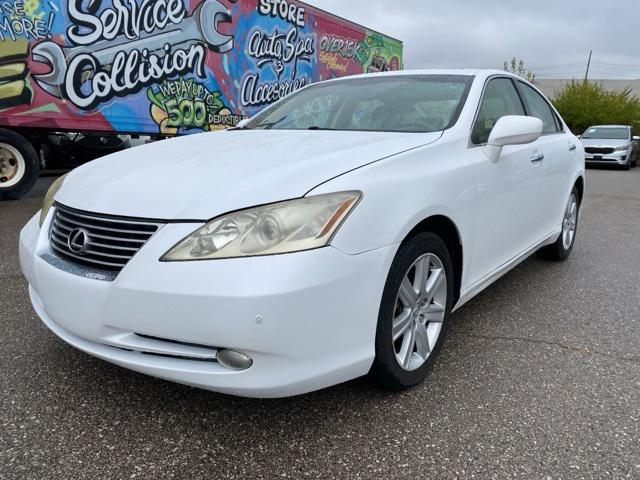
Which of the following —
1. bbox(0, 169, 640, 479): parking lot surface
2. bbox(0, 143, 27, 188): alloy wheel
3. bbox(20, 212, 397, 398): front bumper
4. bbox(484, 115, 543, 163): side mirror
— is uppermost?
bbox(484, 115, 543, 163): side mirror

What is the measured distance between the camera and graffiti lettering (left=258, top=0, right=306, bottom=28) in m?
8.54

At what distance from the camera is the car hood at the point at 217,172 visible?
A: 6.11ft

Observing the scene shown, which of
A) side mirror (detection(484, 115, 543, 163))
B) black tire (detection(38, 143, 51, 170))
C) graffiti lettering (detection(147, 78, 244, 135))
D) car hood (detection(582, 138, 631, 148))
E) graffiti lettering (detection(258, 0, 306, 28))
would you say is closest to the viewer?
side mirror (detection(484, 115, 543, 163))

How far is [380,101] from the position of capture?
3.14 metres

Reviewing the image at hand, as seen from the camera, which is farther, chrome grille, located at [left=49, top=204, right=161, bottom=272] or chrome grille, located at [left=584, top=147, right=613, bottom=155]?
chrome grille, located at [left=584, top=147, right=613, bottom=155]

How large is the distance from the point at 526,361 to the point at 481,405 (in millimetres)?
568

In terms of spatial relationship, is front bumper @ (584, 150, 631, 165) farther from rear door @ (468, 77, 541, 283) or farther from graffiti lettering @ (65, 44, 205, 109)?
rear door @ (468, 77, 541, 283)

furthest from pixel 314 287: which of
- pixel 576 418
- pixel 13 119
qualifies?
pixel 13 119

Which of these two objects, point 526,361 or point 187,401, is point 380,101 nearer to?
point 526,361

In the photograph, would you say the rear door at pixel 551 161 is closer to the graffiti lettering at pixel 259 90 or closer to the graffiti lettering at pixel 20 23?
the graffiti lettering at pixel 259 90

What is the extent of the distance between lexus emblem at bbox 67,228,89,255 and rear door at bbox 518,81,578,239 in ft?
9.22

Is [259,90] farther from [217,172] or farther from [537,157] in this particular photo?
[217,172]

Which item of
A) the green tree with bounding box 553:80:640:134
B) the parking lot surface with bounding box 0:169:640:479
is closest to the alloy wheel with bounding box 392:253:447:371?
the parking lot surface with bounding box 0:169:640:479

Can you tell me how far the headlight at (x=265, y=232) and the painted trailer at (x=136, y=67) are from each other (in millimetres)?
5808
